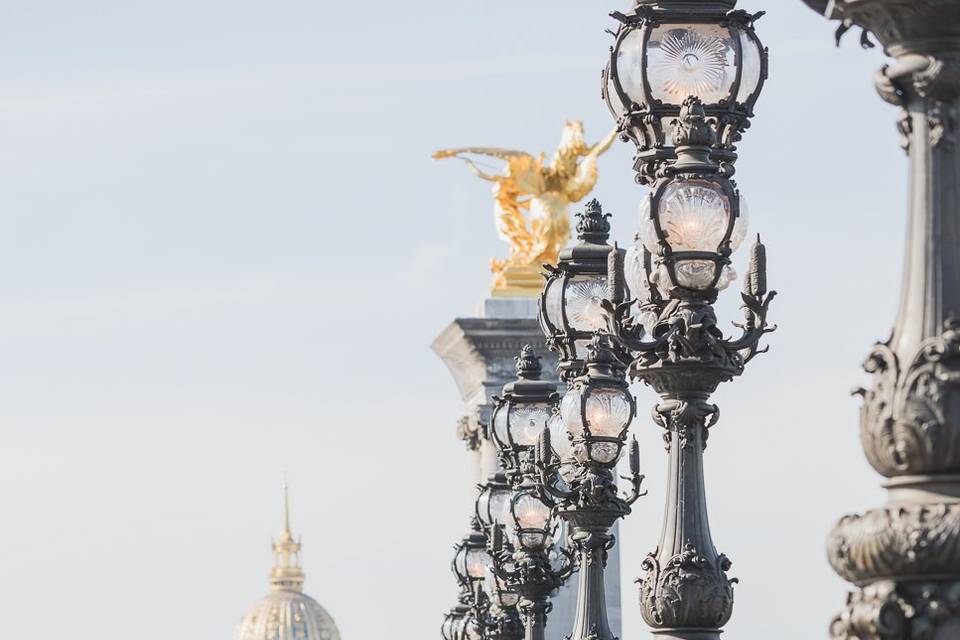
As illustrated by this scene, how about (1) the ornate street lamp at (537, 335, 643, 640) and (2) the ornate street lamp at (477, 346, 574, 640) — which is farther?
(2) the ornate street lamp at (477, 346, 574, 640)

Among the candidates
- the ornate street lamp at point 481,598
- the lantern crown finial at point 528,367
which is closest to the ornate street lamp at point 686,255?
the lantern crown finial at point 528,367

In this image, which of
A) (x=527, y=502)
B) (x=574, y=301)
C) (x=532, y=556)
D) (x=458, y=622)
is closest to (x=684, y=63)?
(x=574, y=301)

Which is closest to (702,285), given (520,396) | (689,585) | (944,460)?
(689,585)

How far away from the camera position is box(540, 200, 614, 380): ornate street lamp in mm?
19375

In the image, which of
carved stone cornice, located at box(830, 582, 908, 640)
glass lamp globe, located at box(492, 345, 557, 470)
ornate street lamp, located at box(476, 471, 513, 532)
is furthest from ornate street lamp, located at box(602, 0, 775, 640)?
ornate street lamp, located at box(476, 471, 513, 532)

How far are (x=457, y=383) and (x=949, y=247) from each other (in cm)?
5086

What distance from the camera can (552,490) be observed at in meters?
18.9

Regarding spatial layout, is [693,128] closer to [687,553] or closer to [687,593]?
[687,553]

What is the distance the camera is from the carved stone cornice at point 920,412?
336 inches

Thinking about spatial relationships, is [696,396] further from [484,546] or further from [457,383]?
[457,383]

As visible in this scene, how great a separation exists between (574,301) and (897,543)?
1093 centimetres

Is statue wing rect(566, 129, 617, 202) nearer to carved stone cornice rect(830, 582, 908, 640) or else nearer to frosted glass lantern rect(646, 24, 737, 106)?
frosted glass lantern rect(646, 24, 737, 106)

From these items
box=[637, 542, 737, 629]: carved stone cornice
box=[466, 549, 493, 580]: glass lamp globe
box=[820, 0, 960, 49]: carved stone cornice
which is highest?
box=[466, 549, 493, 580]: glass lamp globe

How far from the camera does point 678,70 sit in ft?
48.9
